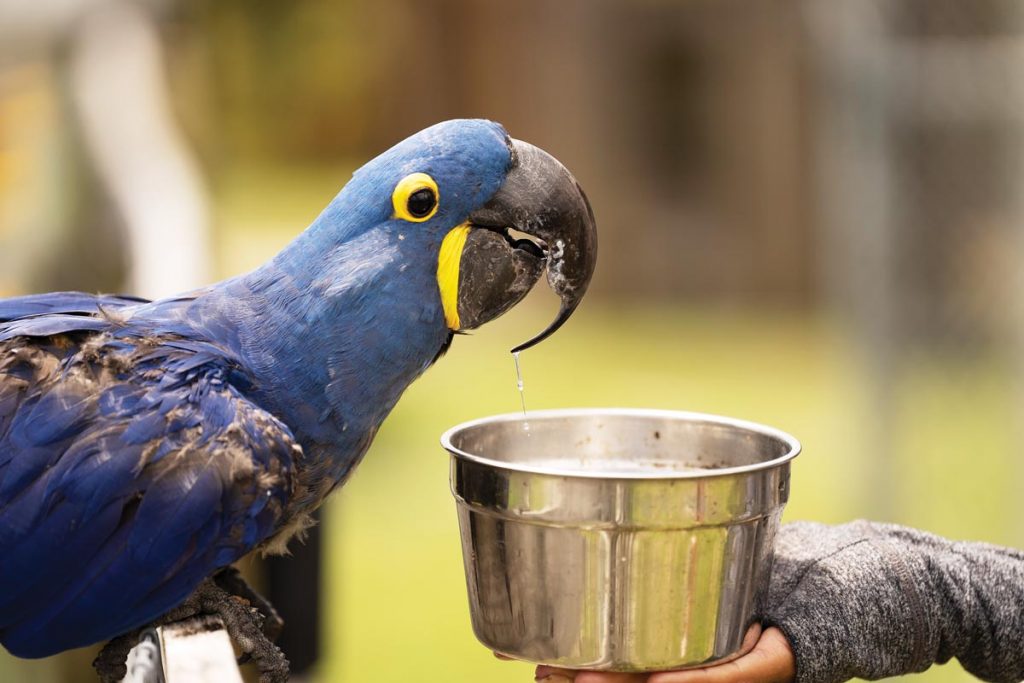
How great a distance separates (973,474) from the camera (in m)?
5.34

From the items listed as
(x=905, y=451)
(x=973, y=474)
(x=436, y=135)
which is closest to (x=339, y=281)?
(x=436, y=135)

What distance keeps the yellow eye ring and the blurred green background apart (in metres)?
1.05

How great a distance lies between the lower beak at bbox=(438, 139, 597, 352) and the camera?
1684 millimetres

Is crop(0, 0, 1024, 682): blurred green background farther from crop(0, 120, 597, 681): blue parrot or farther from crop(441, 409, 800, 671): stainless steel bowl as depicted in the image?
crop(441, 409, 800, 671): stainless steel bowl

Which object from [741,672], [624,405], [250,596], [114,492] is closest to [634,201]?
[624,405]

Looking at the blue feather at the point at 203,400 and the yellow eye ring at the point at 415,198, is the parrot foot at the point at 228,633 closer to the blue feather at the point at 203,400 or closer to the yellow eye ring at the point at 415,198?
the blue feather at the point at 203,400

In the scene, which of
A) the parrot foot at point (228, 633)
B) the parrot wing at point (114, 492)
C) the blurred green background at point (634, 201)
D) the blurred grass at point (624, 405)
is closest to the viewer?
the parrot wing at point (114, 492)

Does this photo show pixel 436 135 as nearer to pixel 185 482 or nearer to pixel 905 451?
pixel 185 482

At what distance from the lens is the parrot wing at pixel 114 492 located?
150cm

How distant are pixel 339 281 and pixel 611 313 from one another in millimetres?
7716

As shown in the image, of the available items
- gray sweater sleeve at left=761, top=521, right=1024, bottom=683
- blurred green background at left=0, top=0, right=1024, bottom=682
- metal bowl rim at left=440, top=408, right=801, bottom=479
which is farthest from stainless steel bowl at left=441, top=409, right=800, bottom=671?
blurred green background at left=0, top=0, right=1024, bottom=682

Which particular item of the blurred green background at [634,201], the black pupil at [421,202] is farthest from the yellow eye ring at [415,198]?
the blurred green background at [634,201]

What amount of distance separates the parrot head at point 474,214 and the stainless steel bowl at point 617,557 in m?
0.26

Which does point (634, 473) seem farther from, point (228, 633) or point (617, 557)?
point (228, 633)
